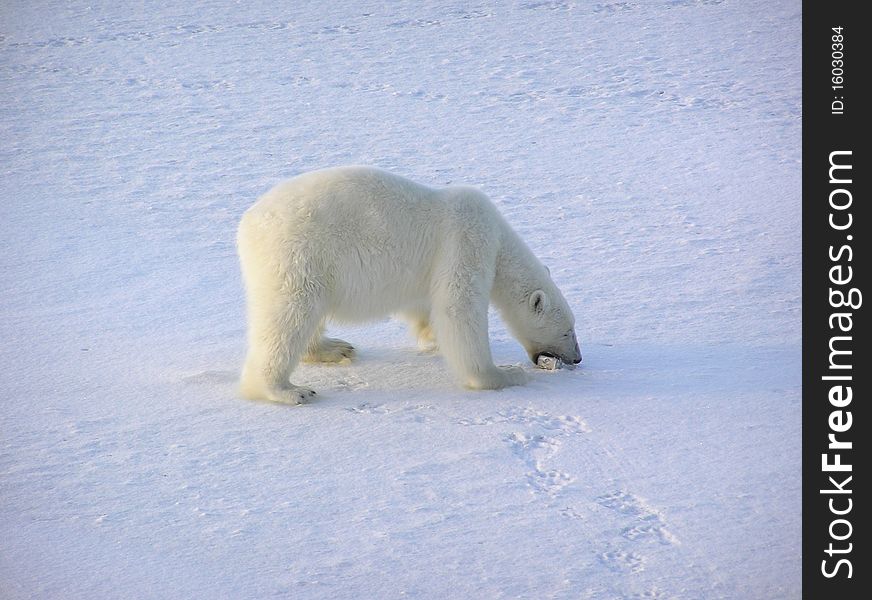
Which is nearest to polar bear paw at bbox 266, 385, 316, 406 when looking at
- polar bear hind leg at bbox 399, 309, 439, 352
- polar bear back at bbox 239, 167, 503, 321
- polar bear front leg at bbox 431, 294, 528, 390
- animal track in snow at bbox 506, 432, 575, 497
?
polar bear back at bbox 239, 167, 503, 321

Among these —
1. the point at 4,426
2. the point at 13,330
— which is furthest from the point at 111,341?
the point at 4,426

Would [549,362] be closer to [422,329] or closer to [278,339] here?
[422,329]

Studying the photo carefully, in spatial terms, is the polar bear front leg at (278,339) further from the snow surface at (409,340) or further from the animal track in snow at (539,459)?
the animal track in snow at (539,459)

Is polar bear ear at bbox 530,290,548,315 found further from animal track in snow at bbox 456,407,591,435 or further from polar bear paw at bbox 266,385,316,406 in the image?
polar bear paw at bbox 266,385,316,406

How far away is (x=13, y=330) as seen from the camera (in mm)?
5719

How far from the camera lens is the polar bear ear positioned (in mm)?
5121

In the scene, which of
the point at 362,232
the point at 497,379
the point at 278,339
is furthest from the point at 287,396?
the point at 497,379

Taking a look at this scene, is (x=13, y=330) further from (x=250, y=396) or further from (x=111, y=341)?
(x=250, y=396)

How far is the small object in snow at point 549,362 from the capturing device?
512 cm

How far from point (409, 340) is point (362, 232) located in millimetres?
1110

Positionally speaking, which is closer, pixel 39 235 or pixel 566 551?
pixel 566 551

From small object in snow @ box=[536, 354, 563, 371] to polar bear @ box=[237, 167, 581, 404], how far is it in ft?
0.09

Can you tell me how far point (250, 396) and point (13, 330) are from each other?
1815 millimetres
